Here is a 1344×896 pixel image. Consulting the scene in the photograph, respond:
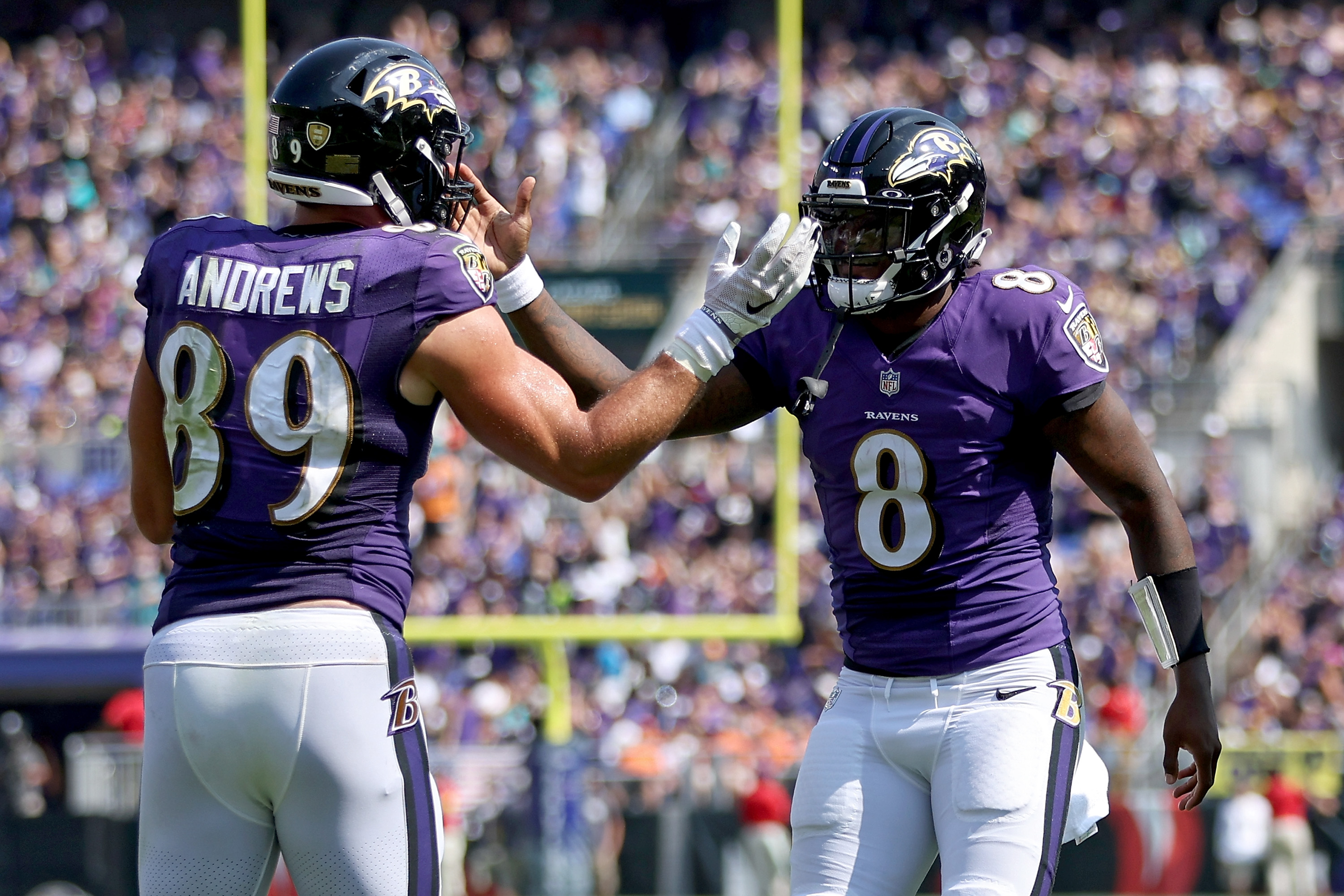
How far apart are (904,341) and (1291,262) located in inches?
A: 572

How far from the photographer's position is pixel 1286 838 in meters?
11.2

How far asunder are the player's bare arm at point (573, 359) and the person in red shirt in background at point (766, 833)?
23.7ft

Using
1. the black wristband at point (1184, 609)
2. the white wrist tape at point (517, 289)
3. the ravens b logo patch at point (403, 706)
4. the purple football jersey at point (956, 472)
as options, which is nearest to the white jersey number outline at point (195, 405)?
the ravens b logo patch at point (403, 706)

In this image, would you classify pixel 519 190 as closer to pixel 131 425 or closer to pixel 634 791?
pixel 131 425

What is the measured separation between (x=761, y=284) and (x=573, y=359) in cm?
65

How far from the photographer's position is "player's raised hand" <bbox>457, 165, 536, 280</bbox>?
3.48 meters

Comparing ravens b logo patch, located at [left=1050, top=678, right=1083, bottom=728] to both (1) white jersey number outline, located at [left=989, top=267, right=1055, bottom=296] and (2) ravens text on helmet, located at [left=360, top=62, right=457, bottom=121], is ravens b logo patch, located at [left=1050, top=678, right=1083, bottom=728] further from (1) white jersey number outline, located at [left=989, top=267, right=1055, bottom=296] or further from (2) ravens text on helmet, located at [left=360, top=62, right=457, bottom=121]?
(2) ravens text on helmet, located at [left=360, top=62, right=457, bottom=121]

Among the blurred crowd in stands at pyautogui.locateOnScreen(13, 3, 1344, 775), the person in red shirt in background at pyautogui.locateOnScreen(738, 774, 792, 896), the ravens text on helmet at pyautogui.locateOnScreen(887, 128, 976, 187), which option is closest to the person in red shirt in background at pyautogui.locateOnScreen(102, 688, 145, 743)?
the blurred crowd in stands at pyautogui.locateOnScreen(13, 3, 1344, 775)

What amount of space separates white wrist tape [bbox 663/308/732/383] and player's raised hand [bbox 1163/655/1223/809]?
1141mm

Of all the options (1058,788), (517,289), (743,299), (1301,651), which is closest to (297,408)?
(743,299)

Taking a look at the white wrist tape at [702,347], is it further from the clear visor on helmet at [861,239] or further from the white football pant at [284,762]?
the white football pant at [284,762]

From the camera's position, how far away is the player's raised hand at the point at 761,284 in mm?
3066

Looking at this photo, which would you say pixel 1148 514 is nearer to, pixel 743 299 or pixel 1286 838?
pixel 743 299

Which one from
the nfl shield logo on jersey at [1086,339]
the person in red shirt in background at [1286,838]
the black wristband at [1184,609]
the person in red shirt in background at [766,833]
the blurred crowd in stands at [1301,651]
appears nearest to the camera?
the nfl shield logo on jersey at [1086,339]
